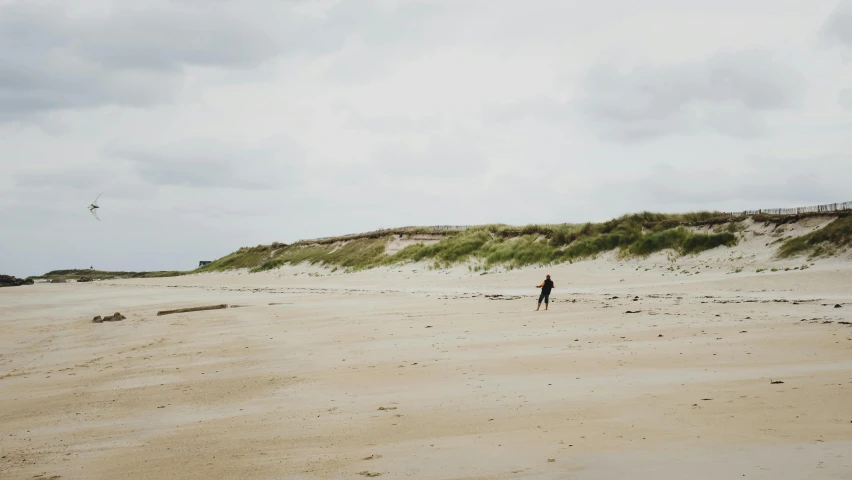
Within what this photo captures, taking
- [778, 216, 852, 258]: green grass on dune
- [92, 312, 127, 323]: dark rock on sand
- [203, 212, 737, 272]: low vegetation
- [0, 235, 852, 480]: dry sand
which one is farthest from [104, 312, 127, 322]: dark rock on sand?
[778, 216, 852, 258]: green grass on dune

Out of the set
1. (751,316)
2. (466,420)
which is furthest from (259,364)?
(751,316)

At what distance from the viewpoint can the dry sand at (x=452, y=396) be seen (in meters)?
4.26

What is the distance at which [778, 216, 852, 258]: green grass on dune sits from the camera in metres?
19.0

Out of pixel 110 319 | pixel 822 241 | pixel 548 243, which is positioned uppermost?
pixel 548 243

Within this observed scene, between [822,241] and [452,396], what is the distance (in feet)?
60.6

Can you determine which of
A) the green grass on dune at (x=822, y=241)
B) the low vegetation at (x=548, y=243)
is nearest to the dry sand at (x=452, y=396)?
the green grass on dune at (x=822, y=241)

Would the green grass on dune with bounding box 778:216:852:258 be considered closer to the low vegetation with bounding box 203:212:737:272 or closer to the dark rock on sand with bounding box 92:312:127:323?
the low vegetation with bounding box 203:212:737:272

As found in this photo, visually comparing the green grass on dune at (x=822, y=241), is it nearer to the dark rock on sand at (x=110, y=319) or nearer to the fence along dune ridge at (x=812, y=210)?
the fence along dune ridge at (x=812, y=210)

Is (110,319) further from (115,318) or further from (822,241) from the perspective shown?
(822,241)

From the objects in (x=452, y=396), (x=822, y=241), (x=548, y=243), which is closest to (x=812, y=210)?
(x=822, y=241)

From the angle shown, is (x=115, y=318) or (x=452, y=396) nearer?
(x=452, y=396)

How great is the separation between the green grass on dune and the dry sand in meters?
6.18

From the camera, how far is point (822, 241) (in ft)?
64.8

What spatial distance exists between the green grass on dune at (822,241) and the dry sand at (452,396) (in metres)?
6.18
